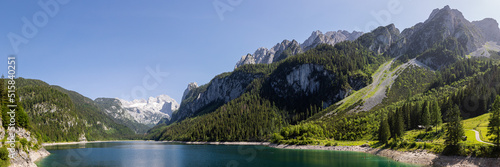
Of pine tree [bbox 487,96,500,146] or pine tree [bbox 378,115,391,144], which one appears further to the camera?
pine tree [bbox 378,115,391,144]

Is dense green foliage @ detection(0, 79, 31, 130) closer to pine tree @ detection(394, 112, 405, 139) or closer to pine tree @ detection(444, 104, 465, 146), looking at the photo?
pine tree @ detection(444, 104, 465, 146)

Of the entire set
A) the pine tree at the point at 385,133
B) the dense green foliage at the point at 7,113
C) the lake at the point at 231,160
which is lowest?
the lake at the point at 231,160

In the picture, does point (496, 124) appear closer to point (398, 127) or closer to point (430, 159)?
point (430, 159)

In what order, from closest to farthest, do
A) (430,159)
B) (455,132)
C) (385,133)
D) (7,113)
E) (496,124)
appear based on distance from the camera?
1. (496,124)
2. (455,132)
3. (430,159)
4. (7,113)
5. (385,133)

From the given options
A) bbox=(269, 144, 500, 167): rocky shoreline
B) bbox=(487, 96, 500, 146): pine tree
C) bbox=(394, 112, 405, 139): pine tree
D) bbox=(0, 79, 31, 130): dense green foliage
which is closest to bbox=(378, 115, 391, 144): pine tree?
bbox=(394, 112, 405, 139): pine tree

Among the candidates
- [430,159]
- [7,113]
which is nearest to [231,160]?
[430,159]

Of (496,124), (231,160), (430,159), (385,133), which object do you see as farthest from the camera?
(385,133)

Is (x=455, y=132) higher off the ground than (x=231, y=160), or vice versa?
(x=455, y=132)

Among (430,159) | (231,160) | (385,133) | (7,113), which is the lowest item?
(231,160)

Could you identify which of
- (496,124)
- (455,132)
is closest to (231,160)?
(455,132)

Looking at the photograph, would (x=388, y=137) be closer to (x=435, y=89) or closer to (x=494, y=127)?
(x=494, y=127)

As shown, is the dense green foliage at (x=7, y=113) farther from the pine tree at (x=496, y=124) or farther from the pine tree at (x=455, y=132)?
the pine tree at (x=496, y=124)

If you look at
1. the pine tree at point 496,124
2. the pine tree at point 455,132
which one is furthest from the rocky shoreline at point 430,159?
the pine tree at point 496,124

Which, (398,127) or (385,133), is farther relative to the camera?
(398,127)
